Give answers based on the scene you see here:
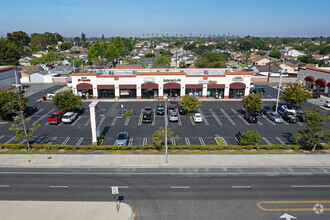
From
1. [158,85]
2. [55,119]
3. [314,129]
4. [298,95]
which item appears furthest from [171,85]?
[314,129]

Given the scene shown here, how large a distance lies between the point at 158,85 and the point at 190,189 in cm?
3650

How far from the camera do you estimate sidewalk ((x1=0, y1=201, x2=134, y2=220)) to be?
18.7 meters

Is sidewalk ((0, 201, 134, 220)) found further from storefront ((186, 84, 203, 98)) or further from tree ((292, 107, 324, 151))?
storefront ((186, 84, 203, 98))

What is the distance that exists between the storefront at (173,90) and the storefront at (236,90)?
39.8 ft

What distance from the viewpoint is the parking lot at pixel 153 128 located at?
1367 inches

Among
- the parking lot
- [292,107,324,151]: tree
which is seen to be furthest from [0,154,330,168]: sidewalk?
the parking lot

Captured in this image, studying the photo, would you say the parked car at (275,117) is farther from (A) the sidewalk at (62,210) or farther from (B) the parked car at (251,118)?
(A) the sidewalk at (62,210)

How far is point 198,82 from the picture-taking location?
5684 centimetres

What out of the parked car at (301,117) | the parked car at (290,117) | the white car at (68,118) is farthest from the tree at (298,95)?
the white car at (68,118)

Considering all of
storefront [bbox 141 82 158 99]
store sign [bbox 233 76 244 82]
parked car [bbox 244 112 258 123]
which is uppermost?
store sign [bbox 233 76 244 82]

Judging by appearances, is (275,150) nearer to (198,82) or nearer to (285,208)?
(285,208)

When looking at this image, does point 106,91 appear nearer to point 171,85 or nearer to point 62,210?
point 171,85

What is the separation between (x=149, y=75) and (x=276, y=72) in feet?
181

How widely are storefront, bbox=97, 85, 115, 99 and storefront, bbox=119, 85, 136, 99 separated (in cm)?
184
